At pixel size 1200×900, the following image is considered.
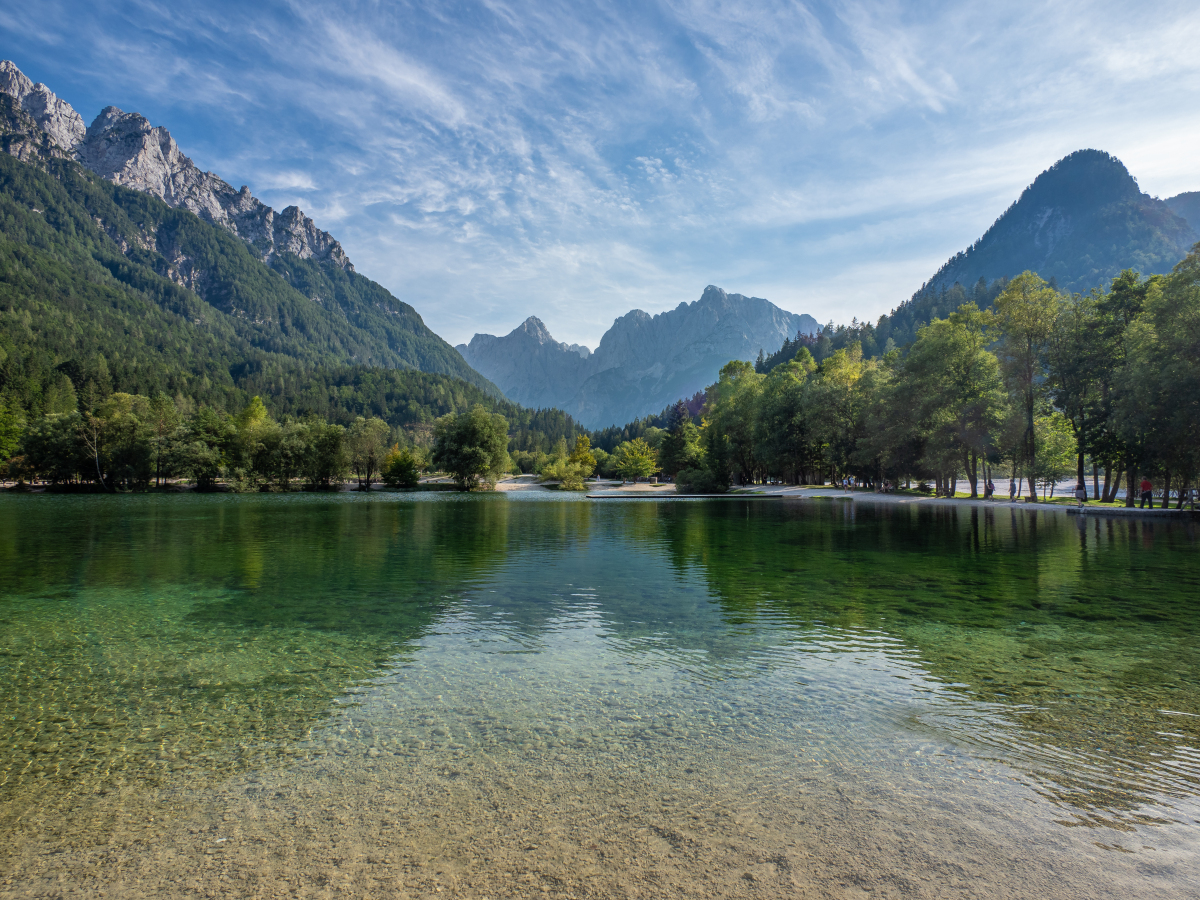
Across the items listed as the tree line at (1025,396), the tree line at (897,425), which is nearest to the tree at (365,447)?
the tree line at (897,425)

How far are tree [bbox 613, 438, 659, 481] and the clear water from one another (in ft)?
427

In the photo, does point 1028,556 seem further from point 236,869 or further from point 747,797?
point 236,869

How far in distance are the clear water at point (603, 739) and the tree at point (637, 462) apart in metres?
130

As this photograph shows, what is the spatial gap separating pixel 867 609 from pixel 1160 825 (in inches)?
393

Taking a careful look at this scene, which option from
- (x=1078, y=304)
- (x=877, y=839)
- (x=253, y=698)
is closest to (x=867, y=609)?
(x=877, y=839)

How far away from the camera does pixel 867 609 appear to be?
15281 millimetres

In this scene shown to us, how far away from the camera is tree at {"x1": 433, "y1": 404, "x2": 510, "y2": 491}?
10756 cm

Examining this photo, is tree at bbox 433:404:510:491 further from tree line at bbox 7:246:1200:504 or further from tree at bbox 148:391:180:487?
tree at bbox 148:391:180:487

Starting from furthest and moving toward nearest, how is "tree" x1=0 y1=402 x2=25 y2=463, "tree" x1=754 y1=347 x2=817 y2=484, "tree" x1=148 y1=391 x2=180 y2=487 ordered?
"tree" x1=148 y1=391 x2=180 y2=487, "tree" x1=0 y1=402 x2=25 y2=463, "tree" x1=754 y1=347 x2=817 y2=484

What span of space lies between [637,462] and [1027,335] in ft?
339

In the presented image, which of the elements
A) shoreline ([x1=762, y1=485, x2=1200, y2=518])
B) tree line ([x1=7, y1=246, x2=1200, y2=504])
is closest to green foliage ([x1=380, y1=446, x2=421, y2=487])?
tree line ([x1=7, y1=246, x2=1200, y2=504])

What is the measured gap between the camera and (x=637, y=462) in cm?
14925

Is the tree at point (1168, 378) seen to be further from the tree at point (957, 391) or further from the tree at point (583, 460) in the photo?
the tree at point (583, 460)

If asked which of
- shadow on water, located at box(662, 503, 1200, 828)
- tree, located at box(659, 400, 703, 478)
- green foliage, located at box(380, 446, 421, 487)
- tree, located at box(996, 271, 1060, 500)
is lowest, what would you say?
shadow on water, located at box(662, 503, 1200, 828)
